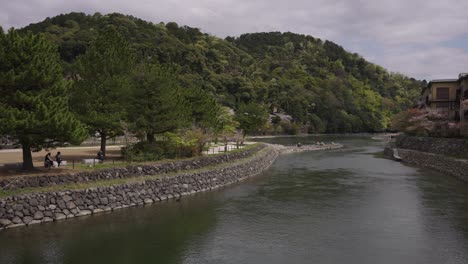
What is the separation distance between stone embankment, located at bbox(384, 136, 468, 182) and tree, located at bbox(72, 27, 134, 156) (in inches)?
1165

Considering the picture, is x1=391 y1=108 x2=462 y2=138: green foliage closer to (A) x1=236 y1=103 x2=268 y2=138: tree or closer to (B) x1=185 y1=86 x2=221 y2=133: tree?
(A) x1=236 y1=103 x2=268 y2=138: tree

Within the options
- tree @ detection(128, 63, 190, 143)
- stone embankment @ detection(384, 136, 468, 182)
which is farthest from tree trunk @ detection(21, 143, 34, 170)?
stone embankment @ detection(384, 136, 468, 182)

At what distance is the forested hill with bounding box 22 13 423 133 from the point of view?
102375mm

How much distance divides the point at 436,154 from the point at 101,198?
37810mm

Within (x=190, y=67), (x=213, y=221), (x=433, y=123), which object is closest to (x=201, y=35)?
(x=190, y=67)

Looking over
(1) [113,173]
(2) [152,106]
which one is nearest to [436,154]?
(2) [152,106]

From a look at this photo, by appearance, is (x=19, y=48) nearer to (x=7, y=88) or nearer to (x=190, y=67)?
(x=7, y=88)

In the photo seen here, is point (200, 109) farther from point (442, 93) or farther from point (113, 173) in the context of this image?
point (442, 93)

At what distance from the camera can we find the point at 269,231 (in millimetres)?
18922

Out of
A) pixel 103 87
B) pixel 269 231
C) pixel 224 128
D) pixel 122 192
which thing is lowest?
pixel 269 231

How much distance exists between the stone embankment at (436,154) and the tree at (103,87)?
29.6m

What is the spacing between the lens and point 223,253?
15961 millimetres

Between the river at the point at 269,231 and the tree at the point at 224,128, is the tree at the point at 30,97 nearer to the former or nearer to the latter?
the river at the point at 269,231

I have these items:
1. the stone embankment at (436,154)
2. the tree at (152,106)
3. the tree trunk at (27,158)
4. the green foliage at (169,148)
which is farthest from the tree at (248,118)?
the tree trunk at (27,158)
